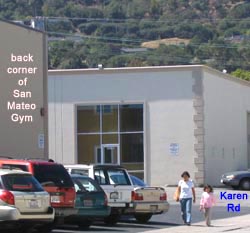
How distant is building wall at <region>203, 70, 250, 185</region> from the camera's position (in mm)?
46875

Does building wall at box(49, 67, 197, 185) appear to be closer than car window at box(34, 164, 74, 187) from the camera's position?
No

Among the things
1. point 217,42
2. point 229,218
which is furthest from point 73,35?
point 229,218

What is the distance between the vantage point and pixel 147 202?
968 inches

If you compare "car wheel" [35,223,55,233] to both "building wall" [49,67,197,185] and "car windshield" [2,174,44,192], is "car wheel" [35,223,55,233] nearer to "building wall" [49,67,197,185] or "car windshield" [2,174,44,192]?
"car windshield" [2,174,44,192]

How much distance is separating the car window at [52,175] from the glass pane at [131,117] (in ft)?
84.0

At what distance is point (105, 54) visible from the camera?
122312 millimetres

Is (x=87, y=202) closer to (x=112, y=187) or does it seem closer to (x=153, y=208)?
(x=112, y=187)

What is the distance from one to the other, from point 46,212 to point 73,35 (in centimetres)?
11809

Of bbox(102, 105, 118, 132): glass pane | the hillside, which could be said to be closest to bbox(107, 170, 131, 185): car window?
bbox(102, 105, 118, 132): glass pane

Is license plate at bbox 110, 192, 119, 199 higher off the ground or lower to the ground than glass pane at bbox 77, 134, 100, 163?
lower

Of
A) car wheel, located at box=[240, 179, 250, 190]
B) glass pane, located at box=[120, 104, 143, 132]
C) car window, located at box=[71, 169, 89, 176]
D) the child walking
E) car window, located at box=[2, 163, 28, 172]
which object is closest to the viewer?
car window, located at box=[2, 163, 28, 172]

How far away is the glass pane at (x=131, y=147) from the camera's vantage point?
152ft

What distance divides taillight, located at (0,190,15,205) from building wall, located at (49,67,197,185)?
2727 cm

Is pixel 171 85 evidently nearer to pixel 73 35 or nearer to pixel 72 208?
pixel 72 208
